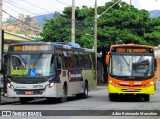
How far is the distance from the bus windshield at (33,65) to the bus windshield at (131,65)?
3908 millimetres

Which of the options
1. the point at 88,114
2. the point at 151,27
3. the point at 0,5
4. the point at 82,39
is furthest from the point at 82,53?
Result: the point at 151,27

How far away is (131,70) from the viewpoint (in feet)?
82.6

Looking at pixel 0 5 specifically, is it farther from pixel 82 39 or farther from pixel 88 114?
pixel 82 39

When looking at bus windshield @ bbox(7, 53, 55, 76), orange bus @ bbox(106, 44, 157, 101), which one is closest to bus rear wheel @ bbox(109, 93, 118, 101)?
orange bus @ bbox(106, 44, 157, 101)

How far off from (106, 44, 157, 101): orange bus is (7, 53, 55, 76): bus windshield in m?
3.78

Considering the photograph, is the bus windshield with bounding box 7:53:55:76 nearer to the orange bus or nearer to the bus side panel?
the orange bus

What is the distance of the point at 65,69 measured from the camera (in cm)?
2455

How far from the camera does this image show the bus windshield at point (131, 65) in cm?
2517

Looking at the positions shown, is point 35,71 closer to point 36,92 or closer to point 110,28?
point 36,92

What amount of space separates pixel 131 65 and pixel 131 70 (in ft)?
0.98

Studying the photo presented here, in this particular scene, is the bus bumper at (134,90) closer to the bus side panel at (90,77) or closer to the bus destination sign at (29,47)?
the bus side panel at (90,77)

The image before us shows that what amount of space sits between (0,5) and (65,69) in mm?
4623

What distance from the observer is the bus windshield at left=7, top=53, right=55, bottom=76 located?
22734 millimetres

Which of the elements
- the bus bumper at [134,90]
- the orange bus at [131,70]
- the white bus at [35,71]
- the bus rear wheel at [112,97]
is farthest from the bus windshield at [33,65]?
the bus rear wheel at [112,97]
